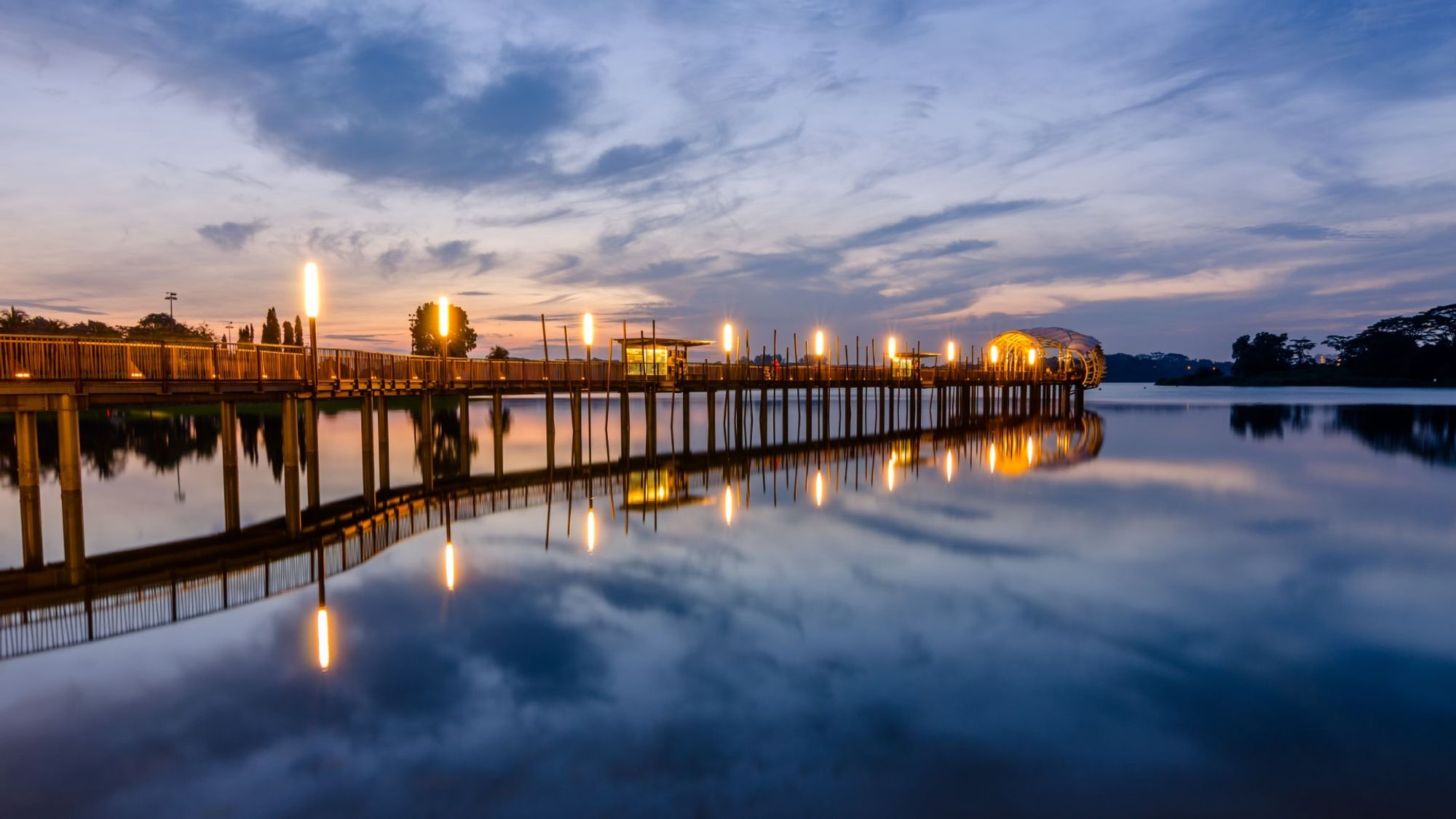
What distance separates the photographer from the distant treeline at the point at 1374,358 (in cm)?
13175

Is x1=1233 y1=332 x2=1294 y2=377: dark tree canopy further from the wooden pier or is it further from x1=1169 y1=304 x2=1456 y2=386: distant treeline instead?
the wooden pier

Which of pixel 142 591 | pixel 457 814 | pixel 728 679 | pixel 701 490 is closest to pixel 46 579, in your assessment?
pixel 142 591

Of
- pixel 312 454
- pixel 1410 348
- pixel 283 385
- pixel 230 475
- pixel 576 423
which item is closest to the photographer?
pixel 283 385

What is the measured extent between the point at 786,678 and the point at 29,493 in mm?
18060

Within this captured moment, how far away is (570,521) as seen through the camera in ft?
67.4

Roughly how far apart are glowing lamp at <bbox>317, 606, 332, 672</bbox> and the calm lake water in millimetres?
148

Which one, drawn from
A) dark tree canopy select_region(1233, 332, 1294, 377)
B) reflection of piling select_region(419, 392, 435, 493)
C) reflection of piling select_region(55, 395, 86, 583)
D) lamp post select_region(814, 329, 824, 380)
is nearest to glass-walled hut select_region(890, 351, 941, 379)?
lamp post select_region(814, 329, 824, 380)

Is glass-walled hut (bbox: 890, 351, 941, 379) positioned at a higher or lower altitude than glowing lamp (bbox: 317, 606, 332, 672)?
higher

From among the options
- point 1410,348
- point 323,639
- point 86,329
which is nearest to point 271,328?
point 86,329

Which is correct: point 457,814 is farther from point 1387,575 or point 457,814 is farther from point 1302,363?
point 1302,363

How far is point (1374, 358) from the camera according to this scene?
5699 inches

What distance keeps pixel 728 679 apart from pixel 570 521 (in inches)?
446

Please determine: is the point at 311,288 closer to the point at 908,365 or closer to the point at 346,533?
the point at 346,533

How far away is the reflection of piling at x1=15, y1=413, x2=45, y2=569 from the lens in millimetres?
16203
